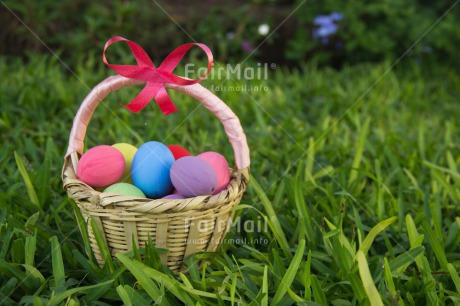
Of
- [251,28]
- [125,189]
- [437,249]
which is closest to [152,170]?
[125,189]

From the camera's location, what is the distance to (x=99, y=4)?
363 centimetres

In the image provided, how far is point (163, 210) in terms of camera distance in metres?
1.26

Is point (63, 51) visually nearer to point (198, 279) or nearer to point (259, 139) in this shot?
point (259, 139)

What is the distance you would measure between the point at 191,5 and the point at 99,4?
2.26 ft

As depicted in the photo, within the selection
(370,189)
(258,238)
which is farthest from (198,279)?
(370,189)

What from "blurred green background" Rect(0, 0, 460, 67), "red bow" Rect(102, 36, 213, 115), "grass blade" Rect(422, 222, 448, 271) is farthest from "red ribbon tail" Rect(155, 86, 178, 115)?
"blurred green background" Rect(0, 0, 460, 67)

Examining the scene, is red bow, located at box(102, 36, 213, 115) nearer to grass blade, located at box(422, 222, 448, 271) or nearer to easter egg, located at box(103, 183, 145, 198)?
easter egg, located at box(103, 183, 145, 198)

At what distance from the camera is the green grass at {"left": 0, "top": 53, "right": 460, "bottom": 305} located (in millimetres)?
1338

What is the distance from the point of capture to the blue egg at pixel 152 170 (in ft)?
4.69

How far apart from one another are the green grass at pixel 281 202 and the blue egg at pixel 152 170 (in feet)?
0.57

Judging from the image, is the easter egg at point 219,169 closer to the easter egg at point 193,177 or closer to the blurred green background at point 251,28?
the easter egg at point 193,177

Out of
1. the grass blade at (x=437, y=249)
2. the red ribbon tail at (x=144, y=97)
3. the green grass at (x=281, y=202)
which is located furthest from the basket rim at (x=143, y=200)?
the grass blade at (x=437, y=249)

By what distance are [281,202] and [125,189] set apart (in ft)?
2.01

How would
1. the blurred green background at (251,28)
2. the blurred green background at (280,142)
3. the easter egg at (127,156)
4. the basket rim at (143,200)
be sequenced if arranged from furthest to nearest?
the blurred green background at (251,28) < the easter egg at (127,156) < the blurred green background at (280,142) < the basket rim at (143,200)
